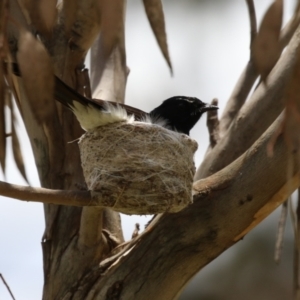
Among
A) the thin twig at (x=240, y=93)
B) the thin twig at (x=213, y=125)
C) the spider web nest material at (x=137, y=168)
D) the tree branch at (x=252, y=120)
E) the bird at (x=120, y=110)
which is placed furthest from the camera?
the thin twig at (x=240, y=93)

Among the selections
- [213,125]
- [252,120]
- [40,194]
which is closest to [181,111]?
[213,125]

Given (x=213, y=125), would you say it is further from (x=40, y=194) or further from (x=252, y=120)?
(x=40, y=194)

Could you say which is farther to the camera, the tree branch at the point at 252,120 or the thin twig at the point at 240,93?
the thin twig at the point at 240,93

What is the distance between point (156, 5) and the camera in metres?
2.35

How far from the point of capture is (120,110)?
13.1 feet

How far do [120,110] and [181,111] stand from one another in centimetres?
124

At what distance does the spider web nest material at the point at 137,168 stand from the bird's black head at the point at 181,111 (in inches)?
44.4

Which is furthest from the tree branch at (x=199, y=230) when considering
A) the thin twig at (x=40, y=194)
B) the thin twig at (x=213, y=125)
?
the thin twig at (x=213, y=125)

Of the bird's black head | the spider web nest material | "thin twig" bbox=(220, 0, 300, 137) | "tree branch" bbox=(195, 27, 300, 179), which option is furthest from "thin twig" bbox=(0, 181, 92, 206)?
"thin twig" bbox=(220, 0, 300, 137)

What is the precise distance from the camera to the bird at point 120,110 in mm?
3738

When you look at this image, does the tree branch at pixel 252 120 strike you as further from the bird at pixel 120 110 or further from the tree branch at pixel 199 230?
the tree branch at pixel 199 230

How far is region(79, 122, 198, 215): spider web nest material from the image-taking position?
350 cm

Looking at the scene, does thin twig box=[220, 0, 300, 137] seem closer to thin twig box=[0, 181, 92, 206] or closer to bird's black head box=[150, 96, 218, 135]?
bird's black head box=[150, 96, 218, 135]

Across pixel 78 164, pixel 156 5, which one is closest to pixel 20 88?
pixel 78 164
